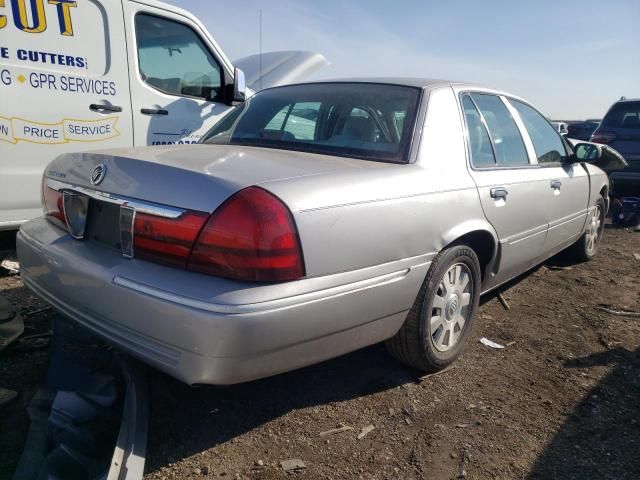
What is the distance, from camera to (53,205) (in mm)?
2553

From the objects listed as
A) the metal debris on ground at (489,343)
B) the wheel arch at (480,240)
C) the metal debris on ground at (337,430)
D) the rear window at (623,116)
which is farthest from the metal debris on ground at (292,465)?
the rear window at (623,116)

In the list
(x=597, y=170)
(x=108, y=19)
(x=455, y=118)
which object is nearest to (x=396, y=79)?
(x=455, y=118)

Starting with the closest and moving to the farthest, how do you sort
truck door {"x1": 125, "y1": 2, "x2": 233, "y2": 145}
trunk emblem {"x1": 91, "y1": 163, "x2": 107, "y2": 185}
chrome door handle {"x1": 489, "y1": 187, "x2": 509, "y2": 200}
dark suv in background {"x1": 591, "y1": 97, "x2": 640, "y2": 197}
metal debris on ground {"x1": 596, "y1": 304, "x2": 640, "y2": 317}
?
trunk emblem {"x1": 91, "y1": 163, "x2": 107, "y2": 185} < chrome door handle {"x1": 489, "y1": 187, "x2": 509, "y2": 200} < metal debris on ground {"x1": 596, "y1": 304, "x2": 640, "y2": 317} < truck door {"x1": 125, "y1": 2, "x2": 233, "y2": 145} < dark suv in background {"x1": 591, "y1": 97, "x2": 640, "y2": 197}

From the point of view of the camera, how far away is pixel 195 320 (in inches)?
69.6

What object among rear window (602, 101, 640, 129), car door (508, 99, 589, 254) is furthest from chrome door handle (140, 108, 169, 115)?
rear window (602, 101, 640, 129)

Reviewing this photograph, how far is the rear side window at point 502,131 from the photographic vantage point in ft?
10.7

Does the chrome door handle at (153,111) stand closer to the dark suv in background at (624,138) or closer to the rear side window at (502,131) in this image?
the rear side window at (502,131)

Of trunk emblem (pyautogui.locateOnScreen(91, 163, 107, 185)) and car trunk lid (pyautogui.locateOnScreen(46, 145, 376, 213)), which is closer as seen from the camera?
car trunk lid (pyautogui.locateOnScreen(46, 145, 376, 213))

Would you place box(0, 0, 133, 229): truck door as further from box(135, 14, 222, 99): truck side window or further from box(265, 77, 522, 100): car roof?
box(265, 77, 522, 100): car roof

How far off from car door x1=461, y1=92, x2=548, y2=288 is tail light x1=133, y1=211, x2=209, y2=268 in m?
1.61

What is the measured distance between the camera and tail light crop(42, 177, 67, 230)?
2471mm

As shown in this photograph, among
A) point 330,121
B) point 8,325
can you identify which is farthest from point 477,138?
point 8,325

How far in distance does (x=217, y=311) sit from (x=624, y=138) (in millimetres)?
8164

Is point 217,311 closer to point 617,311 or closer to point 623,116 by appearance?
point 617,311
